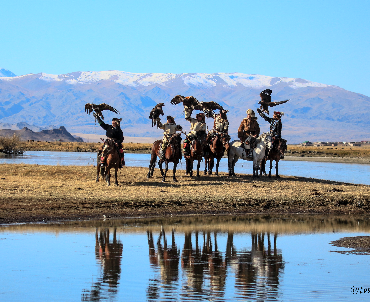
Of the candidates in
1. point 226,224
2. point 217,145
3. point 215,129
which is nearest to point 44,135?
point 215,129

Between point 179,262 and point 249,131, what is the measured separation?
1569 centimetres

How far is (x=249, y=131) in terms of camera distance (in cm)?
2694

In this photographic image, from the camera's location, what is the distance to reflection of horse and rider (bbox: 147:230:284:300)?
9.88m

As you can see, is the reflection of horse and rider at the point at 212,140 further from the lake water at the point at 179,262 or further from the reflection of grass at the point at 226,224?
the lake water at the point at 179,262

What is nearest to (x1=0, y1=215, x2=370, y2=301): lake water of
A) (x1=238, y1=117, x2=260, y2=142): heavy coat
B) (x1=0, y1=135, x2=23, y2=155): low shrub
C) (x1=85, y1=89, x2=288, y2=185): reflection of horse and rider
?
(x1=85, y1=89, x2=288, y2=185): reflection of horse and rider

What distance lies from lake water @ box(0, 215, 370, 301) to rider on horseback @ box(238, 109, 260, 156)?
9.88 m

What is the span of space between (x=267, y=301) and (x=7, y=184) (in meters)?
13.9

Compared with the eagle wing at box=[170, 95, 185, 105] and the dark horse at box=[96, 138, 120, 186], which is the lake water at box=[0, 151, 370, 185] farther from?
the dark horse at box=[96, 138, 120, 186]

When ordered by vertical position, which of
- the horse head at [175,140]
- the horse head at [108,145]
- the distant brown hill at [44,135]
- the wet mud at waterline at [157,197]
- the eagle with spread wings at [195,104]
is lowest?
the wet mud at waterline at [157,197]

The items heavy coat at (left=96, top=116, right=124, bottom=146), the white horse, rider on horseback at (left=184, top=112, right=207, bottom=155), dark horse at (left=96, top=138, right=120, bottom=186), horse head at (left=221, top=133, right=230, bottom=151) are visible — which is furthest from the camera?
horse head at (left=221, top=133, right=230, bottom=151)

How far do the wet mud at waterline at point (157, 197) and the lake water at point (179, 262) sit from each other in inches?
53.3

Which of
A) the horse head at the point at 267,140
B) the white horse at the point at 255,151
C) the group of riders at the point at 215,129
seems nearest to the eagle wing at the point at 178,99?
the group of riders at the point at 215,129

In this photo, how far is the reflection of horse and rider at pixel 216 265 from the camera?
32.4 ft

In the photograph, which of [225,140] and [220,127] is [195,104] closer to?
[220,127]
